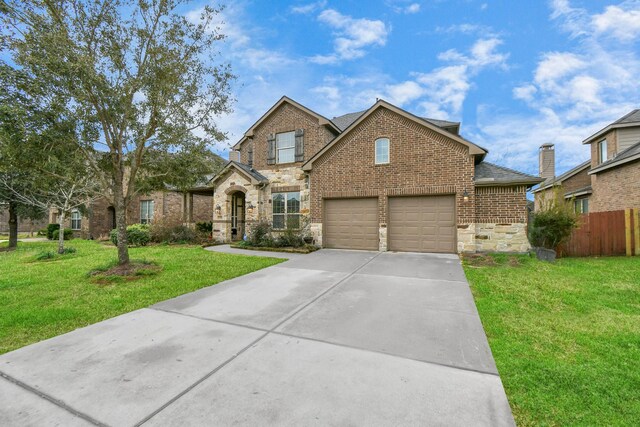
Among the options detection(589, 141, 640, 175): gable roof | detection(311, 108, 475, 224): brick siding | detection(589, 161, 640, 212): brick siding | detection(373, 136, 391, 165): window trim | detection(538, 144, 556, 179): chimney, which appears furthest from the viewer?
detection(538, 144, 556, 179): chimney

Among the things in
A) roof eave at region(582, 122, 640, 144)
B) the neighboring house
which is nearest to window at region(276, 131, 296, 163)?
the neighboring house

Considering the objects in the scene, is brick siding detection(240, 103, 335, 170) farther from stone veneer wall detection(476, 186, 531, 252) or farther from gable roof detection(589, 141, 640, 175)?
gable roof detection(589, 141, 640, 175)

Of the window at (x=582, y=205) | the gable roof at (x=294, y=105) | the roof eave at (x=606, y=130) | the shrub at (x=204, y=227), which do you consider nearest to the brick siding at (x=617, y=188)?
the window at (x=582, y=205)

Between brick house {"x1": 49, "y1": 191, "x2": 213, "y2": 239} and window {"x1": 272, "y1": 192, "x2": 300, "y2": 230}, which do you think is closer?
window {"x1": 272, "y1": 192, "x2": 300, "y2": 230}

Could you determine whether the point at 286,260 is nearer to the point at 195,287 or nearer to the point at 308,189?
the point at 195,287

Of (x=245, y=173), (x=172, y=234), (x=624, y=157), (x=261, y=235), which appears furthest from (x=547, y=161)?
(x=172, y=234)

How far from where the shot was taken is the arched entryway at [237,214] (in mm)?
15234

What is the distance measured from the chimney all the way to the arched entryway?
2147cm

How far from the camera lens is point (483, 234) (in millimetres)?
10484

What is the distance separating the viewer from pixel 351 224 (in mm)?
12102

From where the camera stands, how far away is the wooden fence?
31.3 ft

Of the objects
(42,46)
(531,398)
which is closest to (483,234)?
(531,398)

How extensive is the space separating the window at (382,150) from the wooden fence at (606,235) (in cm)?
725

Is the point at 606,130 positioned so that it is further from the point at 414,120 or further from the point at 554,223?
the point at 414,120
